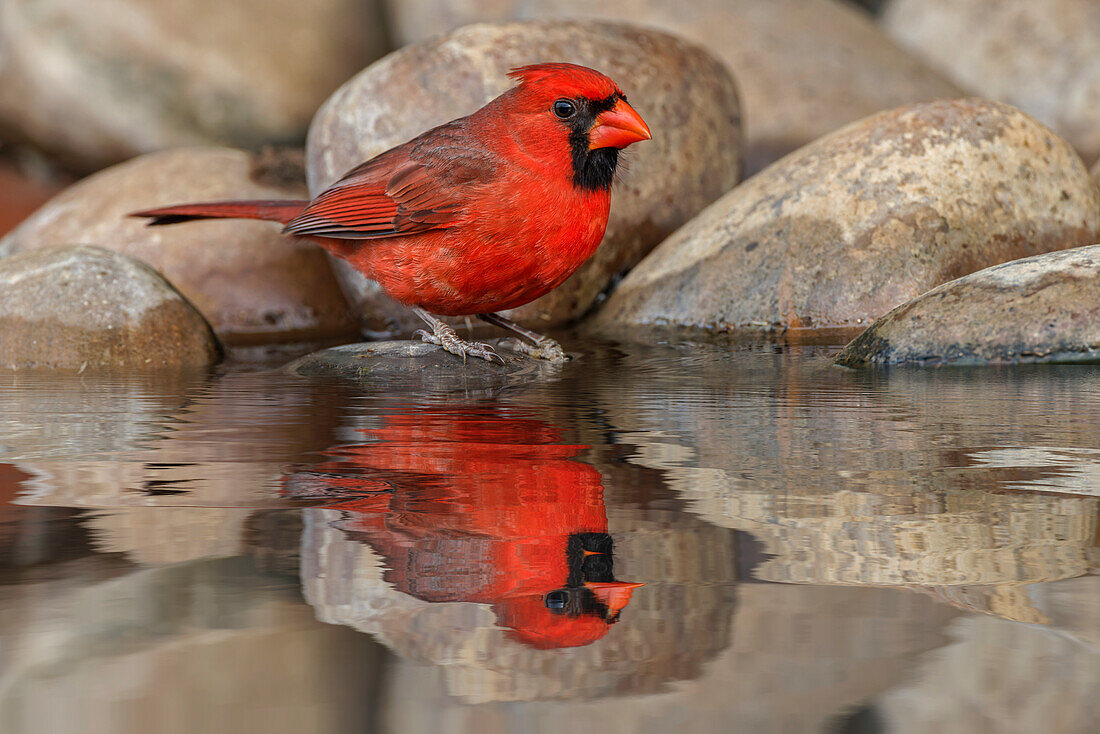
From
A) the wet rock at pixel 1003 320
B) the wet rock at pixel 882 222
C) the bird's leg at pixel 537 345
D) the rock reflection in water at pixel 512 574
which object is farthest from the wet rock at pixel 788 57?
the rock reflection in water at pixel 512 574

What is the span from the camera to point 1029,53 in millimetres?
8977

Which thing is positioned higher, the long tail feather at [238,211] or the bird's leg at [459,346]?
the long tail feather at [238,211]

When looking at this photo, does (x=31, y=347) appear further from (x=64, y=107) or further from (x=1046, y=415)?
(x=64, y=107)

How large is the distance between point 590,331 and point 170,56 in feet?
15.9

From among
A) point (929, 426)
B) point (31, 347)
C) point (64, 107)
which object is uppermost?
point (64, 107)

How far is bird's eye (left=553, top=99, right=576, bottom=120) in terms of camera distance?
3.87 metres

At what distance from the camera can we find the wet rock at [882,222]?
5102mm

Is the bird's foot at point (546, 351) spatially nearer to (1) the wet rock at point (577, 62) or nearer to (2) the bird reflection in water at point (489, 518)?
(2) the bird reflection in water at point (489, 518)

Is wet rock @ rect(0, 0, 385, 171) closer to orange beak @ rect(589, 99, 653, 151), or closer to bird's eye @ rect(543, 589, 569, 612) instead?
orange beak @ rect(589, 99, 653, 151)

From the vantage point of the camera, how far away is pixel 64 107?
8.82m

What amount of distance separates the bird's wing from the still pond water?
1.06m

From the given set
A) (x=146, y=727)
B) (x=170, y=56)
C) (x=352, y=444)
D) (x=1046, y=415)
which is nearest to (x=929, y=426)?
(x=1046, y=415)

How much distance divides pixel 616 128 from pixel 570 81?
227 mm

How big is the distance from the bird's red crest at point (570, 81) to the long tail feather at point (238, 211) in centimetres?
137
